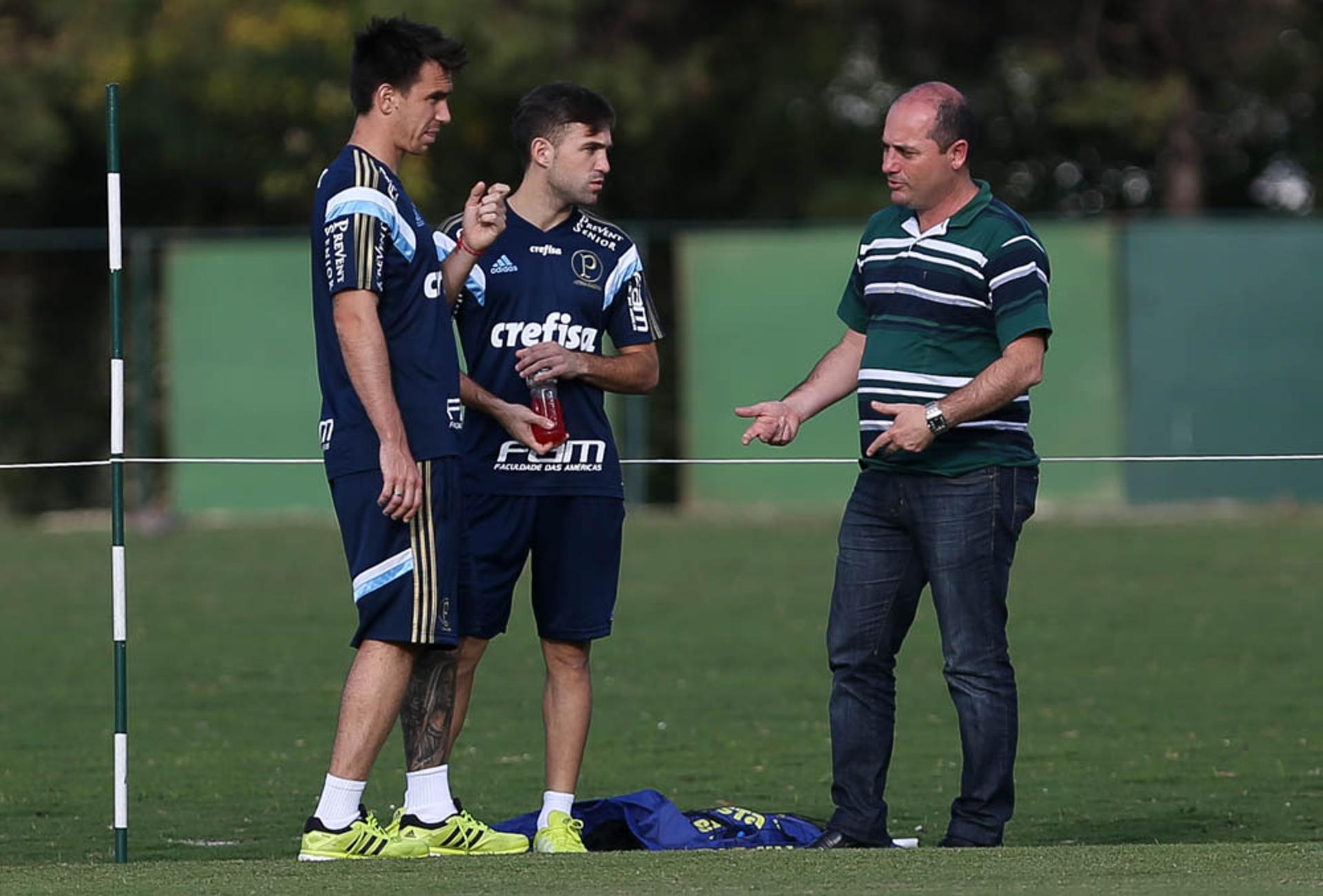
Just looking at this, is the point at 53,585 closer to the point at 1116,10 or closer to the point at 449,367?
the point at 449,367

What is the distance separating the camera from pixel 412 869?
575 centimetres

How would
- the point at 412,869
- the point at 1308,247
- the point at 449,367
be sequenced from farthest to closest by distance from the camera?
1. the point at 1308,247
2. the point at 449,367
3. the point at 412,869

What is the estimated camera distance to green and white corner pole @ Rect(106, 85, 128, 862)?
6137mm

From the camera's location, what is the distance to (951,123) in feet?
20.8

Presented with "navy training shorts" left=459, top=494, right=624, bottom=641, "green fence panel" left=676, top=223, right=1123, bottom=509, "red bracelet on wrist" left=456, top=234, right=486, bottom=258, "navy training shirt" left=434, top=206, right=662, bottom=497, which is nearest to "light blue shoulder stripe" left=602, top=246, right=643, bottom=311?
"navy training shirt" left=434, top=206, right=662, bottom=497

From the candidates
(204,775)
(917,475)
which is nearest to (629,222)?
(204,775)

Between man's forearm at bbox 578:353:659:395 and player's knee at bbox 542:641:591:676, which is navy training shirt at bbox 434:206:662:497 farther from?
player's knee at bbox 542:641:591:676

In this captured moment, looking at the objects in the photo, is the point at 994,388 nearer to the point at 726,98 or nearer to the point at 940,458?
the point at 940,458

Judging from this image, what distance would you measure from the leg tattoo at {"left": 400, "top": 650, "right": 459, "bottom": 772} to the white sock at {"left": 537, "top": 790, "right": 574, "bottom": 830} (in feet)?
1.03

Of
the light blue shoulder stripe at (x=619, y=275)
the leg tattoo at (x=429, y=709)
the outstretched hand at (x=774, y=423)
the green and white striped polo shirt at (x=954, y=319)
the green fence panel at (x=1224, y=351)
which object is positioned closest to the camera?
the green and white striped polo shirt at (x=954, y=319)

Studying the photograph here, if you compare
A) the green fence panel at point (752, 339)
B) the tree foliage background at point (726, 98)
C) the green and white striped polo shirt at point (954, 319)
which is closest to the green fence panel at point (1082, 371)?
the green fence panel at point (752, 339)

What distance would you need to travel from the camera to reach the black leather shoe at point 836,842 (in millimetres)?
6414

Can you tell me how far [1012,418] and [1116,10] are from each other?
64.2 ft

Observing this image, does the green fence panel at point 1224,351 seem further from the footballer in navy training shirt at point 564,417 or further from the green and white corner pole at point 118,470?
the green and white corner pole at point 118,470
